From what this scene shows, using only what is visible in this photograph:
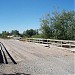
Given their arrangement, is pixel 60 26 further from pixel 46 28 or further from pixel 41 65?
pixel 41 65

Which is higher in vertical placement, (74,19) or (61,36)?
(74,19)

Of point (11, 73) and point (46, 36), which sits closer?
point (11, 73)

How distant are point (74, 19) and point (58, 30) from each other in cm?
Answer: 355

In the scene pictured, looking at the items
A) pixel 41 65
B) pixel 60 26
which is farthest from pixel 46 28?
pixel 41 65

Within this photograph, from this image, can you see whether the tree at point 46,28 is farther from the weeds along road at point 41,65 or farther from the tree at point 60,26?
the weeds along road at point 41,65

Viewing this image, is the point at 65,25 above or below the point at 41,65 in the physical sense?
above

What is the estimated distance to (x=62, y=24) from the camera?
136 ft

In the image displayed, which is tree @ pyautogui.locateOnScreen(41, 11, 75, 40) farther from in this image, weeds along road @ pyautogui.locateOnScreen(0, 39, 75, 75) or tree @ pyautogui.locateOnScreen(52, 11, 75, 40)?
weeds along road @ pyautogui.locateOnScreen(0, 39, 75, 75)

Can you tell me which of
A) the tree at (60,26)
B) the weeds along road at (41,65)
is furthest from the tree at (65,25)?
the weeds along road at (41,65)

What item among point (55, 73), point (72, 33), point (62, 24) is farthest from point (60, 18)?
point (55, 73)

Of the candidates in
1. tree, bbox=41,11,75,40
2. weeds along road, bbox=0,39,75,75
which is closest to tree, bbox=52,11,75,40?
tree, bbox=41,11,75,40

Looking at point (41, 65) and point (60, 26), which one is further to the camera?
point (60, 26)

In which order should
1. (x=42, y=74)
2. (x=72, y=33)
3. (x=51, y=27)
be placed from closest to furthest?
(x=42, y=74)
(x=72, y=33)
(x=51, y=27)

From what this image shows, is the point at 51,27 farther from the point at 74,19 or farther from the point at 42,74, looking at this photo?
the point at 42,74
